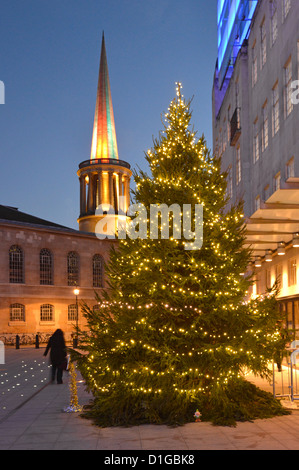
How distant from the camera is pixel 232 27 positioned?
3844 centimetres

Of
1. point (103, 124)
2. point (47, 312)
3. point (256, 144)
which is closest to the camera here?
point (256, 144)

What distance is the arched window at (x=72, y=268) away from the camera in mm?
57438

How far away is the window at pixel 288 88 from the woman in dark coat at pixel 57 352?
11656 mm

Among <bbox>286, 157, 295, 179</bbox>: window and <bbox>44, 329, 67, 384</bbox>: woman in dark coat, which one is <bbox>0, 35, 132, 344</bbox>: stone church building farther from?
<bbox>44, 329, 67, 384</bbox>: woman in dark coat

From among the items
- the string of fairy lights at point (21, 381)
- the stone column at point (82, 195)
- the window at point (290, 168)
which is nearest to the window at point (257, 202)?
the window at point (290, 168)

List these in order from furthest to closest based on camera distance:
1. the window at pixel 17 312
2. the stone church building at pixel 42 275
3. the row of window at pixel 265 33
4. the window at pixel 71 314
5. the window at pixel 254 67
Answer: the window at pixel 71 314, the window at pixel 17 312, the stone church building at pixel 42 275, the window at pixel 254 67, the row of window at pixel 265 33

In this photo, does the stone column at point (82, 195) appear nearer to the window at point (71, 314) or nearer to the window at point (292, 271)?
the window at point (71, 314)

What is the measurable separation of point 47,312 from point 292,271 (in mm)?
35745

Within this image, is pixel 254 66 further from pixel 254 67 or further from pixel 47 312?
pixel 47 312

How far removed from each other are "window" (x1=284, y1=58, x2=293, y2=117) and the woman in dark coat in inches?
459

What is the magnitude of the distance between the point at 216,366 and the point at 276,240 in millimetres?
11582

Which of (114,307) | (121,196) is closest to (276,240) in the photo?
(114,307)

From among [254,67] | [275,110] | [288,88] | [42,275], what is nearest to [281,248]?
[275,110]
